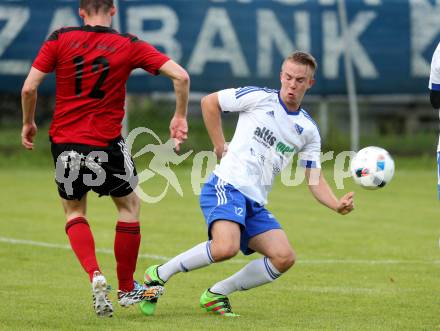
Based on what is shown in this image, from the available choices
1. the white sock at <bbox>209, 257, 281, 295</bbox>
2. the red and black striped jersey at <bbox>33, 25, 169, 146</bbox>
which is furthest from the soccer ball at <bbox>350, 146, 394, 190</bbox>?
the red and black striped jersey at <bbox>33, 25, 169, 146</bbox>

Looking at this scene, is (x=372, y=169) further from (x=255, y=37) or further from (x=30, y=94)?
(x=255, y=37)

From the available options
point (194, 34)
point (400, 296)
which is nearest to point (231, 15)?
point (194, 34)

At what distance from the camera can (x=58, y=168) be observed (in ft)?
22.0

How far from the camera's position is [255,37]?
19203 millimetres

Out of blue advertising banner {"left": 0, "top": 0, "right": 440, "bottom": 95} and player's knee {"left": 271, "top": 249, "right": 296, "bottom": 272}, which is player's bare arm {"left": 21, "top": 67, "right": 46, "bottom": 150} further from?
blue advertising banner {"left": 0, "top": 0, "right": 440, "bottom": 95}

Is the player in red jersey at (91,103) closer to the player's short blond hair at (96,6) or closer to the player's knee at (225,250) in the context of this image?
the player's short blond hair at (96,6)

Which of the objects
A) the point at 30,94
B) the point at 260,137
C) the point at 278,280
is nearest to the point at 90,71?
the point at 30,94

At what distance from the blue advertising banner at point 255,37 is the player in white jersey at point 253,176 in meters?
11.8

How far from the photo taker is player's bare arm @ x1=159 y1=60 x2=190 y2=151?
655 cm

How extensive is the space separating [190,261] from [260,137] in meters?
0.93

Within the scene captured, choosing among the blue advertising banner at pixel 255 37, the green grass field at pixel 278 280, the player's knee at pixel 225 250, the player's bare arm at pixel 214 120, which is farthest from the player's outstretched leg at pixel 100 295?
the blue advertising banner at pixel 255 37

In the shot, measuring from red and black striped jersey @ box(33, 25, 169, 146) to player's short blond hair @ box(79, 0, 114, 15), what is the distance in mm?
102

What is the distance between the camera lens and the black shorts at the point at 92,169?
263 inches

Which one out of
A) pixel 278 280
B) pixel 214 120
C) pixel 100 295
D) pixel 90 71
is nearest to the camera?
pixel 100 295
